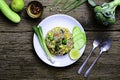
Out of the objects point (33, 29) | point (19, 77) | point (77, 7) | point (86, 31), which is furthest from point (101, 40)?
point (19, 77)

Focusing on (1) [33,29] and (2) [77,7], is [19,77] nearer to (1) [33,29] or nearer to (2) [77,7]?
(1) [33,29]

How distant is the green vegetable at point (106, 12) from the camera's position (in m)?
1.57

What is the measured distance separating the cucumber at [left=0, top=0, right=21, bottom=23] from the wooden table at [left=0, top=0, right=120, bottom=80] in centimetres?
4

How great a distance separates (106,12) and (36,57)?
15.7 inches

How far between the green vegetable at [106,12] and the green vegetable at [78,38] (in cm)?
11

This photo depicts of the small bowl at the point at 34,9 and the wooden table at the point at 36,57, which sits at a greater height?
the small bowl at the point at 34,9

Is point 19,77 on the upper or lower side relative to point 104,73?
upper

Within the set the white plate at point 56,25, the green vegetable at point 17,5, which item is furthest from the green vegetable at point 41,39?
the green vegetable at point 17,5

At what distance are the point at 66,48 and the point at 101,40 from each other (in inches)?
7.2

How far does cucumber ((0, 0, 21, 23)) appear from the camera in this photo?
158 cm

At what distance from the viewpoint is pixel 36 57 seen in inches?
64.7

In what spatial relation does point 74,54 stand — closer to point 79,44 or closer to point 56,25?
point 79,44

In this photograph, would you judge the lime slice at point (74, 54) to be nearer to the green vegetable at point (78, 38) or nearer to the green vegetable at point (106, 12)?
the green vegetable at point (78, 38)

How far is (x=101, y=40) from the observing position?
1656 millimetres
